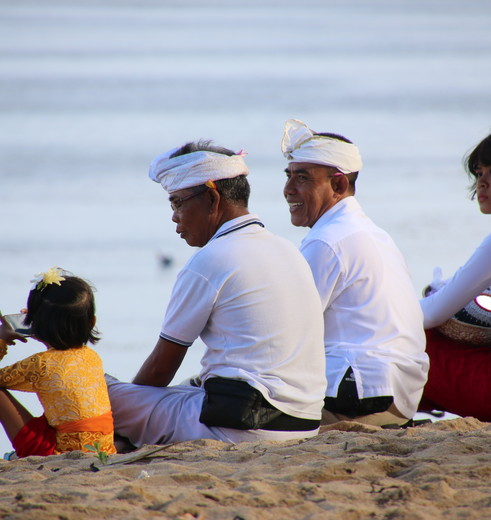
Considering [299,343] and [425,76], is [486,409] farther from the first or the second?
[425,76]

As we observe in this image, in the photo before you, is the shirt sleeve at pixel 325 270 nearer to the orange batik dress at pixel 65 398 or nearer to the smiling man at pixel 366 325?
the smiling man at pixel 366 325

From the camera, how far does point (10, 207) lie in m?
10.5

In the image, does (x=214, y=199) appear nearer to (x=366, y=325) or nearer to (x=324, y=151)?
(x=366, y=325)

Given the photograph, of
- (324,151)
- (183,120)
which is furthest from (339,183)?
(183,120)

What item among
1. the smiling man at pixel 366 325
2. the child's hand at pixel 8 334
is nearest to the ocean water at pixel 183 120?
the child's hand at pixel 8 334

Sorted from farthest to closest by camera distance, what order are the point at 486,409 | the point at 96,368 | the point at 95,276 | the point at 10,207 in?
the point at 10,207 → the point at 95,276 → the point at 486,409 → the point at 96,368

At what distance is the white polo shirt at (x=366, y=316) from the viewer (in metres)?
3.73

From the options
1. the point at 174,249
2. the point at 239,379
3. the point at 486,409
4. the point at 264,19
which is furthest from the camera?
the point at 264,19

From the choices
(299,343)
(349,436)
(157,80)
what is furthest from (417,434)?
(157,80)

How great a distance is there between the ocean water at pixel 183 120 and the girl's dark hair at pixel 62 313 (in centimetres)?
187

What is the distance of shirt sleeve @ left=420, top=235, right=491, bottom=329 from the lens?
405cm

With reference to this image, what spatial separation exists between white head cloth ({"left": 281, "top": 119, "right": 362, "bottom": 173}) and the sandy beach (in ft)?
4.09

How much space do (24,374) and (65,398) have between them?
161 mm

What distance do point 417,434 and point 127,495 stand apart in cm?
130
